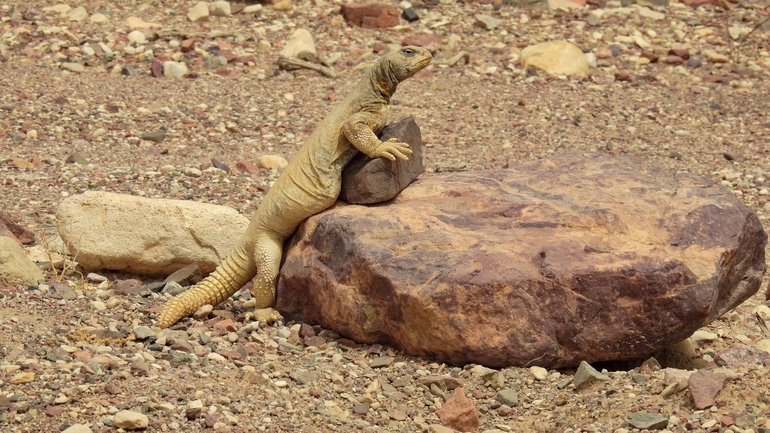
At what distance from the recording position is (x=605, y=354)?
5926 millimetres

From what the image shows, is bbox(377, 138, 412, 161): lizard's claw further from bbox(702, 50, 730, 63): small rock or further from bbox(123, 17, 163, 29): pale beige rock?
bbox(702, 50, 730, 63): small rock

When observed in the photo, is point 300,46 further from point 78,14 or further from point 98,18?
point 78,14

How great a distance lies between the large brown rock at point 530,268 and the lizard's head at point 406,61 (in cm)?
81

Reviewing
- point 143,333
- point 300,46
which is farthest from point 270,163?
point 143,333

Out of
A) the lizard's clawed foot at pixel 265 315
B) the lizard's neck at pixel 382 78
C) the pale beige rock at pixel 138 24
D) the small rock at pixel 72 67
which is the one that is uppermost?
the lizard's neck at pixel 382 78

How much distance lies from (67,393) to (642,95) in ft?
29.5

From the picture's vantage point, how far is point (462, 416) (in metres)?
5.38

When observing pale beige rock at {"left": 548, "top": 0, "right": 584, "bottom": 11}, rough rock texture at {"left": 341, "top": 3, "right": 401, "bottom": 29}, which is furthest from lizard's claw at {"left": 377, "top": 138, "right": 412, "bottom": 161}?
pale beige rock at {"left": 548, "top": 0, "right": 584, "bottom": 11}

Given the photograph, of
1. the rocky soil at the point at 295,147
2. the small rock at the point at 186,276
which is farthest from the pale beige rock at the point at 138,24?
the small rock at the point at 186,276

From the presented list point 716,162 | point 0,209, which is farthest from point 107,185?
point 716,162

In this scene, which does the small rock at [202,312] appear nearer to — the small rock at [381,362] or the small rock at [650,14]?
the small rock at [381,362]

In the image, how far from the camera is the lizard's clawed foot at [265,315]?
6773 mm

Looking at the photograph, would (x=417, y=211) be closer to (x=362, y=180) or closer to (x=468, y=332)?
(x=362, y=180)

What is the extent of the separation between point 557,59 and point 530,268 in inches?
299
